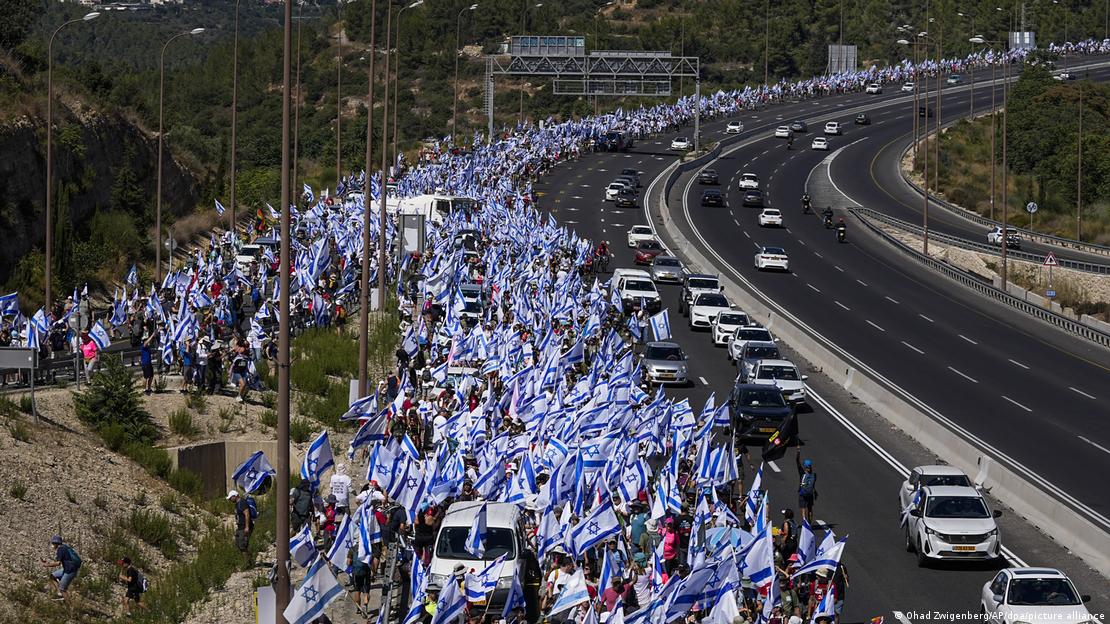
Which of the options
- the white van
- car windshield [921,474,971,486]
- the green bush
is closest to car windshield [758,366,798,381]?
car windshield [921,474,971,486]

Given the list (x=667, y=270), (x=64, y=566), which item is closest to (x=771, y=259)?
(x=667, y=270)

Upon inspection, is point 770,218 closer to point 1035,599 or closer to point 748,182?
point 748,182

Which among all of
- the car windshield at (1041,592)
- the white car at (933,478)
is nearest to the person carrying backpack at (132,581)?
the car windshield at (1041,592)

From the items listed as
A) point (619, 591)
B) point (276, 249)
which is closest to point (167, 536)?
point (619, 591)

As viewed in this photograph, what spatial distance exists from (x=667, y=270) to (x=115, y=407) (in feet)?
103

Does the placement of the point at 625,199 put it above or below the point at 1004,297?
above

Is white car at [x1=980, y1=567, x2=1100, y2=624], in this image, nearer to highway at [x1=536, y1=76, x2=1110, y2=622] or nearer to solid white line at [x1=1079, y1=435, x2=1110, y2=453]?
highway at [x1=536, y1=76, x2=1110, y2=622]

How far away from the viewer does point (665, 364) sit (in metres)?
42.8

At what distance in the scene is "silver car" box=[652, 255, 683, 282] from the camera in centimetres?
6250

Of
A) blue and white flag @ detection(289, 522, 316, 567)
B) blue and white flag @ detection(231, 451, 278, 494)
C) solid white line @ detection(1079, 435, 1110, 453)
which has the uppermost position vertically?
blue and white flag @ detection(231, 451, 278, 494)

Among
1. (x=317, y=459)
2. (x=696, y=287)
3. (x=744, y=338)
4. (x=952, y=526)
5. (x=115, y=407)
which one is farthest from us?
(x=696, y=287)

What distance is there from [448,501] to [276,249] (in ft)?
106

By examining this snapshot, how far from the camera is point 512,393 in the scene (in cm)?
3216

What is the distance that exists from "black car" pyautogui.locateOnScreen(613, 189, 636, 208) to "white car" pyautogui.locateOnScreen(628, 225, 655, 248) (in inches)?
522
